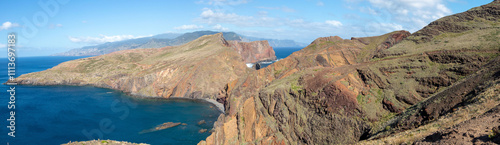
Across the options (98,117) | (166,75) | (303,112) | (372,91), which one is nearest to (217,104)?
(166,75)

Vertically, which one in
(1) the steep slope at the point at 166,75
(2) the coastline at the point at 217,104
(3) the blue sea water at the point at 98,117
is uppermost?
(1) the steep slope at the point at 166,75

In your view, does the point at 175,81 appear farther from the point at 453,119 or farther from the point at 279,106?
the point at 453,119

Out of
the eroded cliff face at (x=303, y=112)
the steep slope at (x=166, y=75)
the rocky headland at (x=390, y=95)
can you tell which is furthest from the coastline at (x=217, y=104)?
the eroded cliff face at (x=303, y=112)

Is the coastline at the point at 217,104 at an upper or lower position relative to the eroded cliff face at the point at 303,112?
lower

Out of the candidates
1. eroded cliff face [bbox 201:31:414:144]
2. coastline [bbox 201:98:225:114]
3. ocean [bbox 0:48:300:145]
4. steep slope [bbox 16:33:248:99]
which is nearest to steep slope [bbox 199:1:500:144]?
eroded cliff face [bbox 201:31:414:144]

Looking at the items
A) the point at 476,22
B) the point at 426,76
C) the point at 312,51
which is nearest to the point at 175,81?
the point at 312,51

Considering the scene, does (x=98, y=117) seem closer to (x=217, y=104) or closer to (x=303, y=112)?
(x=217, y=104)

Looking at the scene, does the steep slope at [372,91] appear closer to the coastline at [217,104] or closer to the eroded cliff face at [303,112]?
the eroded cliff face at [303,112]
